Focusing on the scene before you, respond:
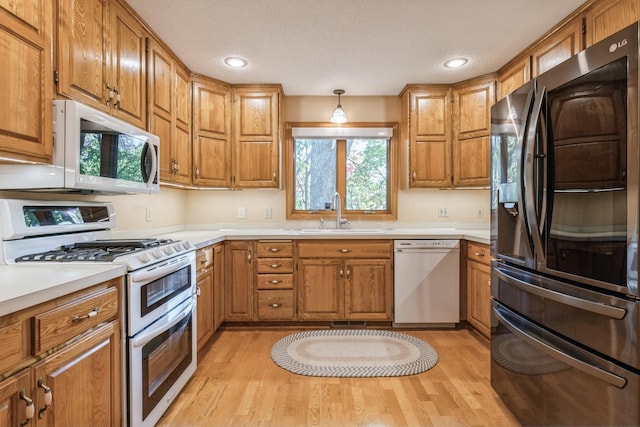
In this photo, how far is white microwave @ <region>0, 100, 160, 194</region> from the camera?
1.42 m

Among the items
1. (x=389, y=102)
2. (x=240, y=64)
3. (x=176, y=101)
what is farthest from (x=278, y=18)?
(x=389, y=102)

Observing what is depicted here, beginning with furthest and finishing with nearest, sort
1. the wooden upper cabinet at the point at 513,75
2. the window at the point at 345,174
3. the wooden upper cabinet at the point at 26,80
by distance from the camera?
1. the window at the point at 345,174
2. the wooden upper cabinet at the point at 513,75
3. the wooden upper cabinet at the point at 26,80

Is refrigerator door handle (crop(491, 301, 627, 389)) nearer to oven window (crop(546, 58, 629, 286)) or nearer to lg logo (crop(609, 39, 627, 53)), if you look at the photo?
oven window (crop(546, 58, 629, 286))

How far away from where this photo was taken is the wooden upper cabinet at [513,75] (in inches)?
102

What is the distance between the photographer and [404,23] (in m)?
2.21

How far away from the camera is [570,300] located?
129 cm

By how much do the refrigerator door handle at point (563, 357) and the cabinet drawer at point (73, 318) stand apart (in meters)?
1.80

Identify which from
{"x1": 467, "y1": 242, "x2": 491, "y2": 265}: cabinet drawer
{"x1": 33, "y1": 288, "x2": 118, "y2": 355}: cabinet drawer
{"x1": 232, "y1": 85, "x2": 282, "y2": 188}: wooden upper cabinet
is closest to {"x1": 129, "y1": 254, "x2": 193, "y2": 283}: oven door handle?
{"x1": 33, "y1": 288, "x2": 118, "y2": 355}: cabinet drawer

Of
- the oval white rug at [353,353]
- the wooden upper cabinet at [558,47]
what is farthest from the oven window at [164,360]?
the wooden upper cabinet at [558,47]

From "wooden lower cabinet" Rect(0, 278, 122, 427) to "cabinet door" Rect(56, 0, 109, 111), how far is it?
955 mm

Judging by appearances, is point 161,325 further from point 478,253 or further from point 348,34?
point 478,253

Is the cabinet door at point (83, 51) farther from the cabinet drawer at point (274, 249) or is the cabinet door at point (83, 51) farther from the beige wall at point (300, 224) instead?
the beige wall at point (300, 224)

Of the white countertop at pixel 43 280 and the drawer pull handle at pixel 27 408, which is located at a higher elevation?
the white countertop at pixel 43 280

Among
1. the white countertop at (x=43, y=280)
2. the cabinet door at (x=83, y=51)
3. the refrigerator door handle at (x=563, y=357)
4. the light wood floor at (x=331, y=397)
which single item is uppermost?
the cabinet door at (x=83, y=51)
